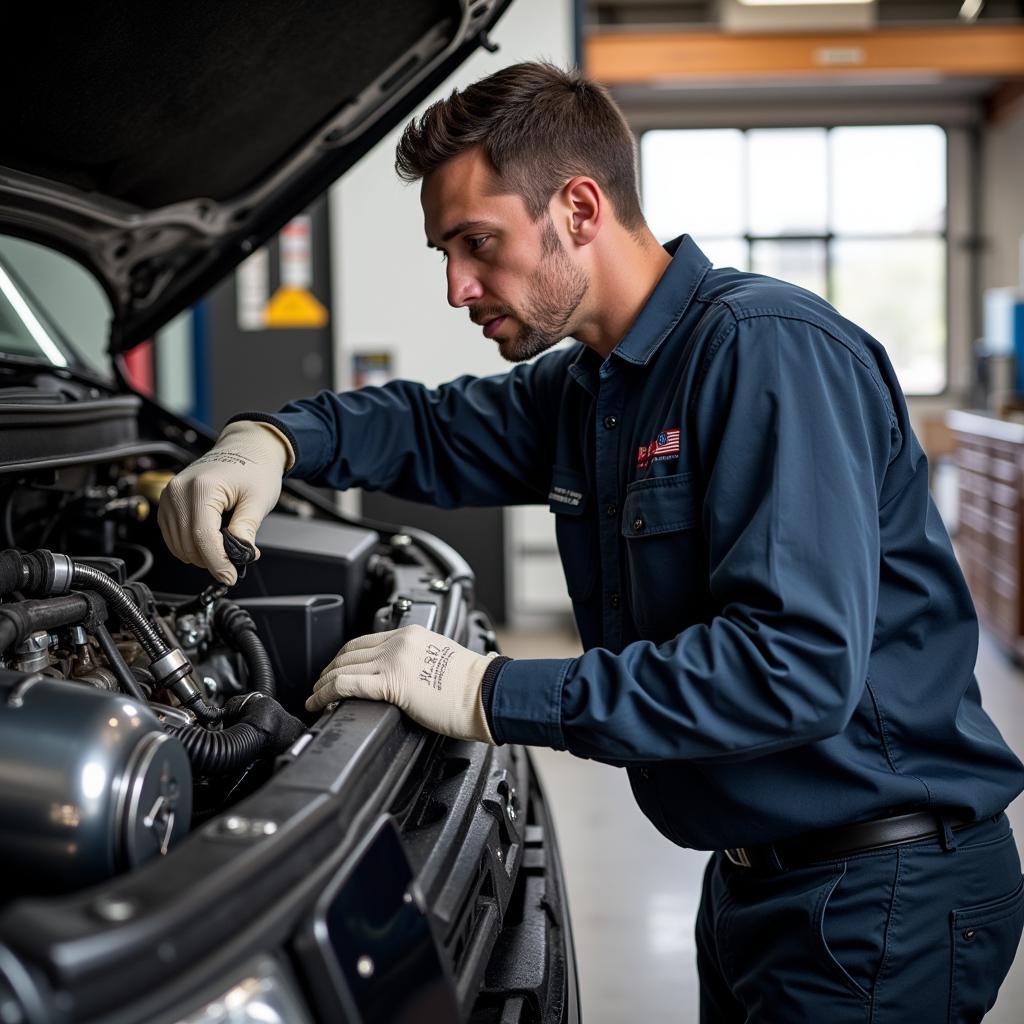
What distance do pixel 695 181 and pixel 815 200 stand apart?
1.05 metres

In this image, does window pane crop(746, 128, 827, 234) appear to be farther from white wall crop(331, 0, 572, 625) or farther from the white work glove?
the white work glove

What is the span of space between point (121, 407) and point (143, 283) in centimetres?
47

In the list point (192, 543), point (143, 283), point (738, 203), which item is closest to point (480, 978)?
point (192, 543)

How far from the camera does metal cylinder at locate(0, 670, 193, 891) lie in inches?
29.1

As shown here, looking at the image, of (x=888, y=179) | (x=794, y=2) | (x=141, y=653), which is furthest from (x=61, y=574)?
(x=888, y=179)

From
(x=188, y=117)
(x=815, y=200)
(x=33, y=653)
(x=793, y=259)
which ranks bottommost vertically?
(x=33, y=653)

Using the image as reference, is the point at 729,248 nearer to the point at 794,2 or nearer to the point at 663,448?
the point at 794,2

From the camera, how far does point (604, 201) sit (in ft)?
4.27

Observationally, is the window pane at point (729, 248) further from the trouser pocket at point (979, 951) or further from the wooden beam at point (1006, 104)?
the trouser pocket at point (979, 951)

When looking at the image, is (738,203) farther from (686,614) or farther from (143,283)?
(686,614)

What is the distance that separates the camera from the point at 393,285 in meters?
5.01

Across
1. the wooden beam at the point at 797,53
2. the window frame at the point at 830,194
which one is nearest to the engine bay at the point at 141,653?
the wooden beam at the point at 797,53

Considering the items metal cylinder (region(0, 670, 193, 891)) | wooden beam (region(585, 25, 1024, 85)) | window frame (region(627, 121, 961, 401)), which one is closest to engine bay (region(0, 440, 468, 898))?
metal cylinder (region(0, 670, 193, 891))

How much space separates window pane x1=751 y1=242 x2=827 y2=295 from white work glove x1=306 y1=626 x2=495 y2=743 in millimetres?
9415
